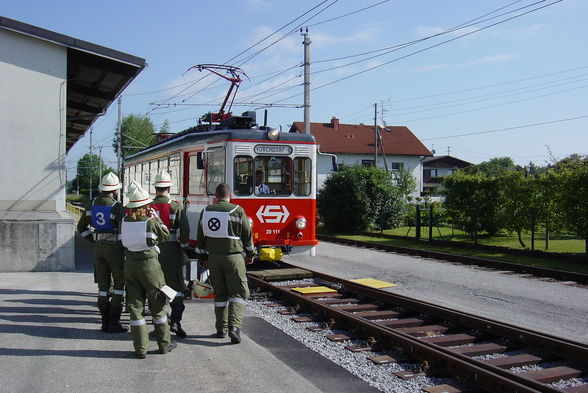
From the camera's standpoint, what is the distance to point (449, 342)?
699 cm

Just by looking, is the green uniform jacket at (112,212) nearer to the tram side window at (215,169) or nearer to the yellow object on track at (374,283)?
the tram side window at (215,169)

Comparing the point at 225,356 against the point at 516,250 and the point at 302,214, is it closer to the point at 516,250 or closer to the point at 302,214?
the point at 302,214

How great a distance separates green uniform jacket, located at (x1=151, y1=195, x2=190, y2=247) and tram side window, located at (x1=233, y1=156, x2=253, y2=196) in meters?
4.39

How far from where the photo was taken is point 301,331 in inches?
309

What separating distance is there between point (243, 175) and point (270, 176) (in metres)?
0.66

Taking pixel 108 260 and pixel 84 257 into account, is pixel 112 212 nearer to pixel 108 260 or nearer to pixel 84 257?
pixel 108 260

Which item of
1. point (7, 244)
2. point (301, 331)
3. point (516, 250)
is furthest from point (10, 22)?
point (516, 250)

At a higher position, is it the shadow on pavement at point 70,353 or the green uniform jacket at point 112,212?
the green uniform jacket at point 112,212

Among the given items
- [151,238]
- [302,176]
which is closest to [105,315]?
[151,238]

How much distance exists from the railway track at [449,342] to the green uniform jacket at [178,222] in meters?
2.25

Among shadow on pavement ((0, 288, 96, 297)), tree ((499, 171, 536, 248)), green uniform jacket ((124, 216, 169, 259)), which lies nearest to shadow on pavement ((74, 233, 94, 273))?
shadow on pavement ((0, 288, 96, 297))

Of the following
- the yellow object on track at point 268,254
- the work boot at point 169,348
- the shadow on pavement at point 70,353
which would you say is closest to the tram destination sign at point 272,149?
the yellow object on track at point 268,254

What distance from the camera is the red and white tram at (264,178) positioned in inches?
472

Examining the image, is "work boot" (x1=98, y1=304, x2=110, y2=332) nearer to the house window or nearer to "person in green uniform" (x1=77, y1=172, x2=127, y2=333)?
"person in green uniform" (x1=77, y1=172, x2=127, y2=333)
